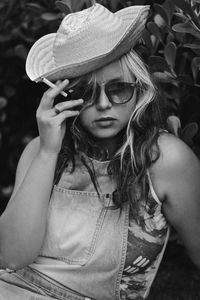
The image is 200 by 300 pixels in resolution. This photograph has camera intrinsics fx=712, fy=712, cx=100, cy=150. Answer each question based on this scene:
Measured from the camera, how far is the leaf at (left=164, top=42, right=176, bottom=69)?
117 inches

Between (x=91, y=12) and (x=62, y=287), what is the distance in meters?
1.13

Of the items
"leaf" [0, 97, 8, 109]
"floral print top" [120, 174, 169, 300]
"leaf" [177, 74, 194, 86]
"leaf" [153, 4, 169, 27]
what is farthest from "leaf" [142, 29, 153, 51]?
"leaf" [0, 97, 8, 109]

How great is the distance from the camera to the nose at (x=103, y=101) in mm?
2703

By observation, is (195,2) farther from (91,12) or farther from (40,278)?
(40,278)

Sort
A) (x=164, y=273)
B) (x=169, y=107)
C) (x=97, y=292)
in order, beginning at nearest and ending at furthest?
(x=97, y=292) < (x=169, y=107) < (x=164, y=273)

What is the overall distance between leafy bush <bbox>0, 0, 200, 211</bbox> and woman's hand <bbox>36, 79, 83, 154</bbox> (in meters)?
0.49

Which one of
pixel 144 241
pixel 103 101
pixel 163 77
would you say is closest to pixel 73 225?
pixel 144 241

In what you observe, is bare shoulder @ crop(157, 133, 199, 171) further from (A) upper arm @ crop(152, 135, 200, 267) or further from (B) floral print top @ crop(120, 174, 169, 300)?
(B) floral print top @ crop(120, 174, 169, 300)

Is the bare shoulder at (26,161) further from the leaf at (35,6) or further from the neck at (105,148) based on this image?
the leaf at (35,6)

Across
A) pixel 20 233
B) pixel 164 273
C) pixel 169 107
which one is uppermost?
pixel 169 107

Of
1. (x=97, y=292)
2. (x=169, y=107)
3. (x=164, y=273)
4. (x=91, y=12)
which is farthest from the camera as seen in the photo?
(x=164, y=273)

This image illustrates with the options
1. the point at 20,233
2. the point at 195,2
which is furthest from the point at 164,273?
the point at 195,2

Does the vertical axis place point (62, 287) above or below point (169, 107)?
below

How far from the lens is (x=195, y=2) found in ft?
9.54
